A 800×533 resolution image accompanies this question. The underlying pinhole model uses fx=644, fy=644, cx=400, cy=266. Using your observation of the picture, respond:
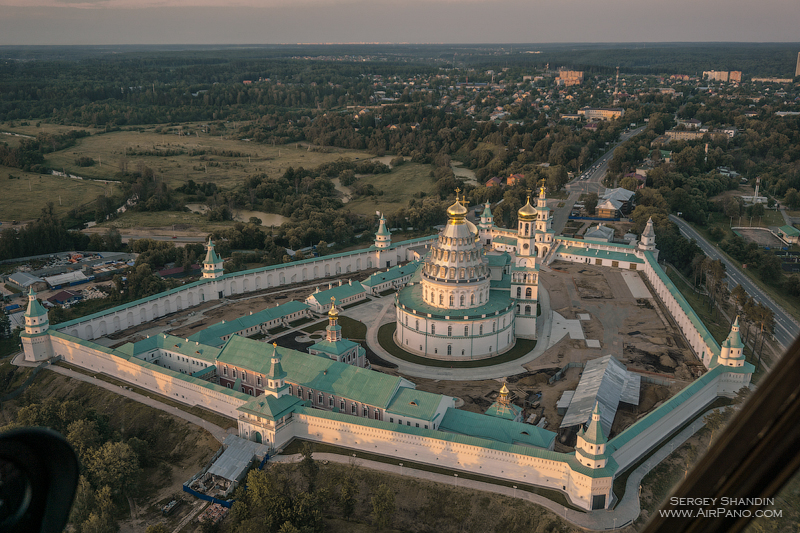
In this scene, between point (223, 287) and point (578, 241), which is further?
point (578, 241)

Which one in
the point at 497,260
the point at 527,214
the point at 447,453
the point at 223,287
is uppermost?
the point at 527,214

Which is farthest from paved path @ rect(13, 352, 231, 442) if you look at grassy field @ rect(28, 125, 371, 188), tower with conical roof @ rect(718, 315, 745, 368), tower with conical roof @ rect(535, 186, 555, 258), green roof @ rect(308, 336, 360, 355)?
grassy field @ rect(28, 125, 371, 188)

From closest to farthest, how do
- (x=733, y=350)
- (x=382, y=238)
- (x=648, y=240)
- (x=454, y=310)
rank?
(x=733, y=350) → (x=454, y=310) → (x=648, y=240) → (x=382, y=238)

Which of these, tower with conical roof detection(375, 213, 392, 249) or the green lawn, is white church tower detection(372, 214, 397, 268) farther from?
the green lawn

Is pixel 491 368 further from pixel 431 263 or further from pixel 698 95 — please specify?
pixel 698 95

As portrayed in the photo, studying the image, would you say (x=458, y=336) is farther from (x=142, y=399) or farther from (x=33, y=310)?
(x=33, y=310)

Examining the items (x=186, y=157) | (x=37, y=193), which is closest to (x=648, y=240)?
(x=37, y=193)

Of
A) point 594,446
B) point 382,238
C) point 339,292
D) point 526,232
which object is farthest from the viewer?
point 382,238

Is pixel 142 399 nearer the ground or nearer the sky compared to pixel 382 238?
nearer the ground

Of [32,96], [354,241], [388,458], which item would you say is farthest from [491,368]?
[32,96]
